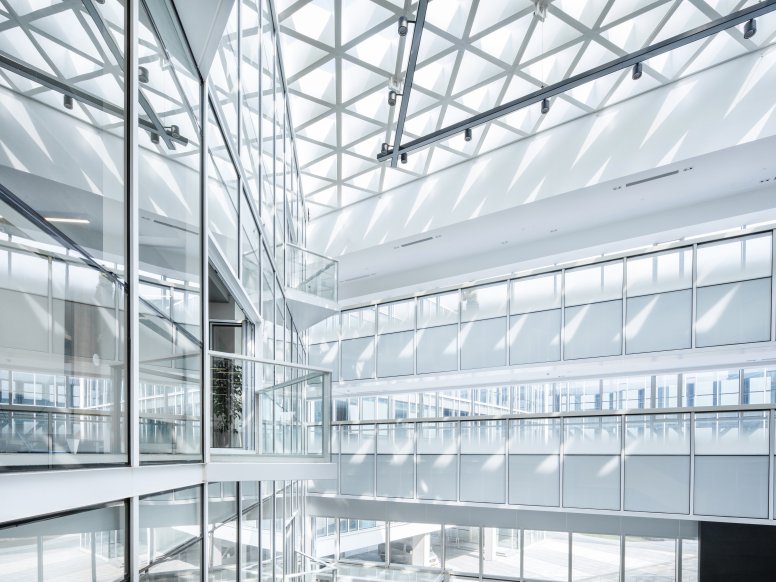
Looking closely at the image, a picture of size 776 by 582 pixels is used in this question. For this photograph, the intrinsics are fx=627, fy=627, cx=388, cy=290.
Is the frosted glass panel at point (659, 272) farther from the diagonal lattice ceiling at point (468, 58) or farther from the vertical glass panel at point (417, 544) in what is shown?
the vertical glass panel at point (417, 544)

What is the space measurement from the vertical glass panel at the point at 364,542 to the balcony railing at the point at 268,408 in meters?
15.0

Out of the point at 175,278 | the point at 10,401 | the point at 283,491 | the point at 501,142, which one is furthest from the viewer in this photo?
the point at 501,142

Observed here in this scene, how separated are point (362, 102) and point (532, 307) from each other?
27.8 feet

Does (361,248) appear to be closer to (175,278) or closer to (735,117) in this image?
(735,117)

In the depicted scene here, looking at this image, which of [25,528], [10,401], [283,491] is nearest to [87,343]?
[10,401]

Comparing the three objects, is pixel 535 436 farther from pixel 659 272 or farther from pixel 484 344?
pixel 659 272

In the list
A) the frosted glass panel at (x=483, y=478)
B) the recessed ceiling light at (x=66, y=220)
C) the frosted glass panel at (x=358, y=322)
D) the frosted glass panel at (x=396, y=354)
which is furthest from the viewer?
the frosted glass panel at (x=358, y=322)

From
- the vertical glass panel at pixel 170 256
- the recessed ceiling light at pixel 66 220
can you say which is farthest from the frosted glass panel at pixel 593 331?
the recessed ceiling light at pixel 66 220

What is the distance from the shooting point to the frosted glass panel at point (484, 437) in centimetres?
1641

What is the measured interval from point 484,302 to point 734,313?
24.7 feet

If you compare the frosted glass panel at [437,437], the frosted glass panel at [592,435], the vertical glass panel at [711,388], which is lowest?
the frosted glass panel at [437,437]

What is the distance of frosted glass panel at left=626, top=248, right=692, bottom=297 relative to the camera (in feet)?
55.4

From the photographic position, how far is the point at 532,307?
64.5 ft

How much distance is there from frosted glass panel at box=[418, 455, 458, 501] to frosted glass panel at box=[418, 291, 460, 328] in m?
5.31
